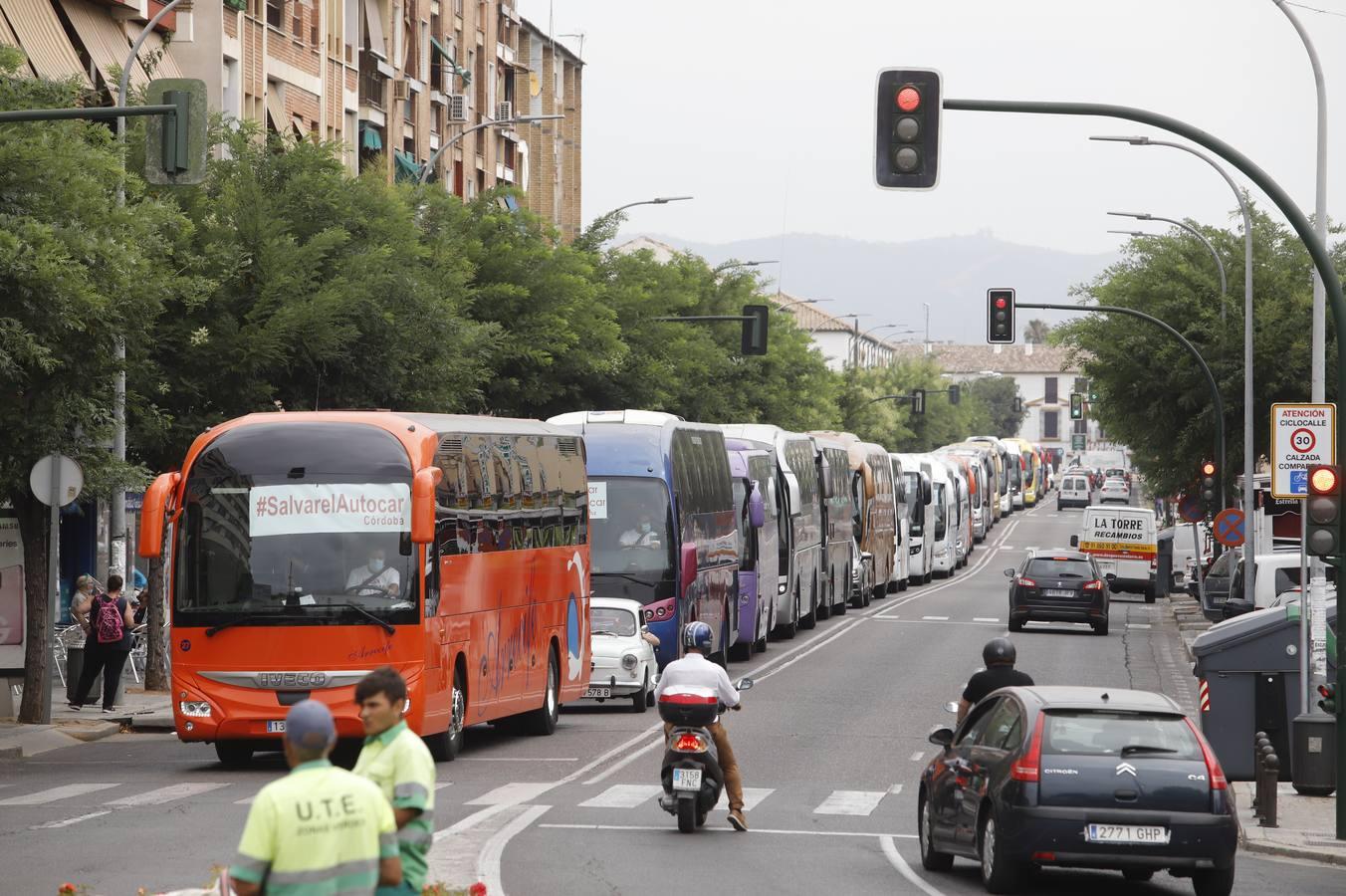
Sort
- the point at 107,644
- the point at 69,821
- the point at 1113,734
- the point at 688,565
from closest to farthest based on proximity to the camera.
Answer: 1. the point at 1113,734
2. the point at 69,821
3. the point at 107,644
4. the point at 688,565

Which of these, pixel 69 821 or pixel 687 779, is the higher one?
pixel 687 779

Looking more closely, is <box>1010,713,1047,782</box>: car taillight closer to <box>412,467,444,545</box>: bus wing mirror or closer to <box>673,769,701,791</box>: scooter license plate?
<box>673,769,701,791</box>: scooter license plate

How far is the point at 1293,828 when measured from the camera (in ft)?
60.7

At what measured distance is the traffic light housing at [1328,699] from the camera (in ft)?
61.0

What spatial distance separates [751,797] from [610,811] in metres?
1.86

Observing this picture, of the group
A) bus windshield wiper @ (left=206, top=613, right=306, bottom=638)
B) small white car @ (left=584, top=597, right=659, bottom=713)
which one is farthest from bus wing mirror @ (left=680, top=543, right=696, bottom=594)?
bus windshield wiper @ (left=206, top=613, right=306, bottom=638)

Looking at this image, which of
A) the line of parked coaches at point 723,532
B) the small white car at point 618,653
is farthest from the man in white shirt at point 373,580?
the line of parked coaches at point 723,532

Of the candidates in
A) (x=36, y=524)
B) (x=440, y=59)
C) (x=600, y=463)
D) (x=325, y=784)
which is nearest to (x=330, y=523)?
(x=36, y=524)

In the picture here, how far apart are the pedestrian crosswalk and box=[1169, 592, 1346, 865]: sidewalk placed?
308 cm

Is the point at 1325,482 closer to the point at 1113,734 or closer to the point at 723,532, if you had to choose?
the point at 1113,734

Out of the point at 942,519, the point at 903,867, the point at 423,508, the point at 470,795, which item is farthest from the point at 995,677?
the point at 942,519

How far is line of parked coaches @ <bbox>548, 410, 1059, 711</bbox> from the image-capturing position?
1225 inches

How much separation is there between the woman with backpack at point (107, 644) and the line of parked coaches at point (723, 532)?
5.82 meters

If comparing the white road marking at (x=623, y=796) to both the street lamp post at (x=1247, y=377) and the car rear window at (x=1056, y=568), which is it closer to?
the street lamp post at (x=1247, y=377)
